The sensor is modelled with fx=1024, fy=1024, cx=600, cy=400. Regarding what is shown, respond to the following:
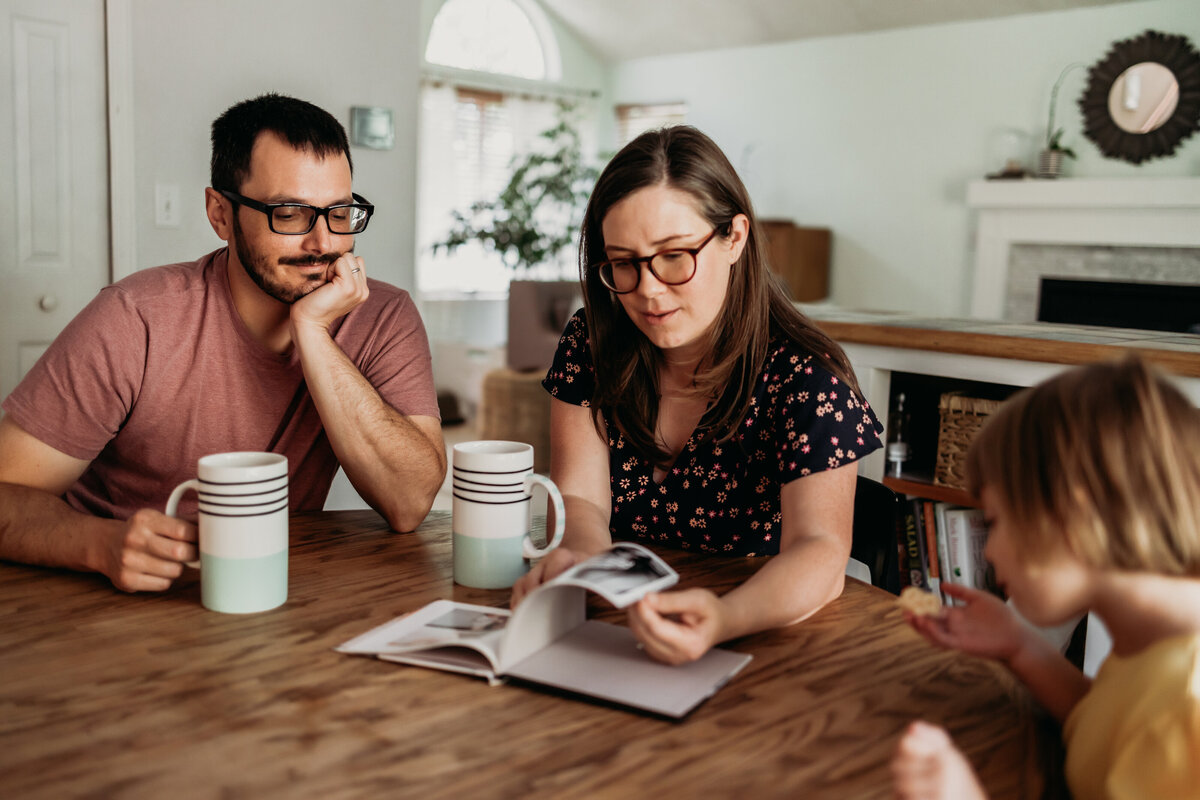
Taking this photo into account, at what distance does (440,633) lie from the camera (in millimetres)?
1004

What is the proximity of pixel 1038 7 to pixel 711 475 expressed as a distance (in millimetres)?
5176

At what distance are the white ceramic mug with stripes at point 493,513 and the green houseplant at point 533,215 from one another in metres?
5.29

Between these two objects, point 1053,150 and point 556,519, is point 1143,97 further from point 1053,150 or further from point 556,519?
point 556,519

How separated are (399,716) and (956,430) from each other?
1475 mm

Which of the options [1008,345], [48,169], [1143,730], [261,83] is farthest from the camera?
[261,83]

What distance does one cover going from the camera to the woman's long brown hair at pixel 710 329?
1.37 m

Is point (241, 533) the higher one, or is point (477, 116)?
point (477, 116)

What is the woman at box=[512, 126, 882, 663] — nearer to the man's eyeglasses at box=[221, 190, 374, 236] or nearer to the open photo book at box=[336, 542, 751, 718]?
the open photo book at box=[336, 542, 751, 718]

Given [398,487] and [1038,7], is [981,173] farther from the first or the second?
[398,487]

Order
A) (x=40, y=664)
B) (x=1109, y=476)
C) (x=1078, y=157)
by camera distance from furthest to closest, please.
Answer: (x=1078, y=157)
(x=40, y=664)
(x=1109, y=476)

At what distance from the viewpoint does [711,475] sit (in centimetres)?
146

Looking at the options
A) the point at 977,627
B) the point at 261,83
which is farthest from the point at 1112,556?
the point at 261,83

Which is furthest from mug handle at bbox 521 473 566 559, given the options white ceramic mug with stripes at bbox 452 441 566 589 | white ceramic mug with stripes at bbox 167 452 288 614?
white ceramic mug with stripes at bbox 167 452 288 614

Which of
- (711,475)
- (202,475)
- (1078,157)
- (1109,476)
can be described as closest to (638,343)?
(711,475)
